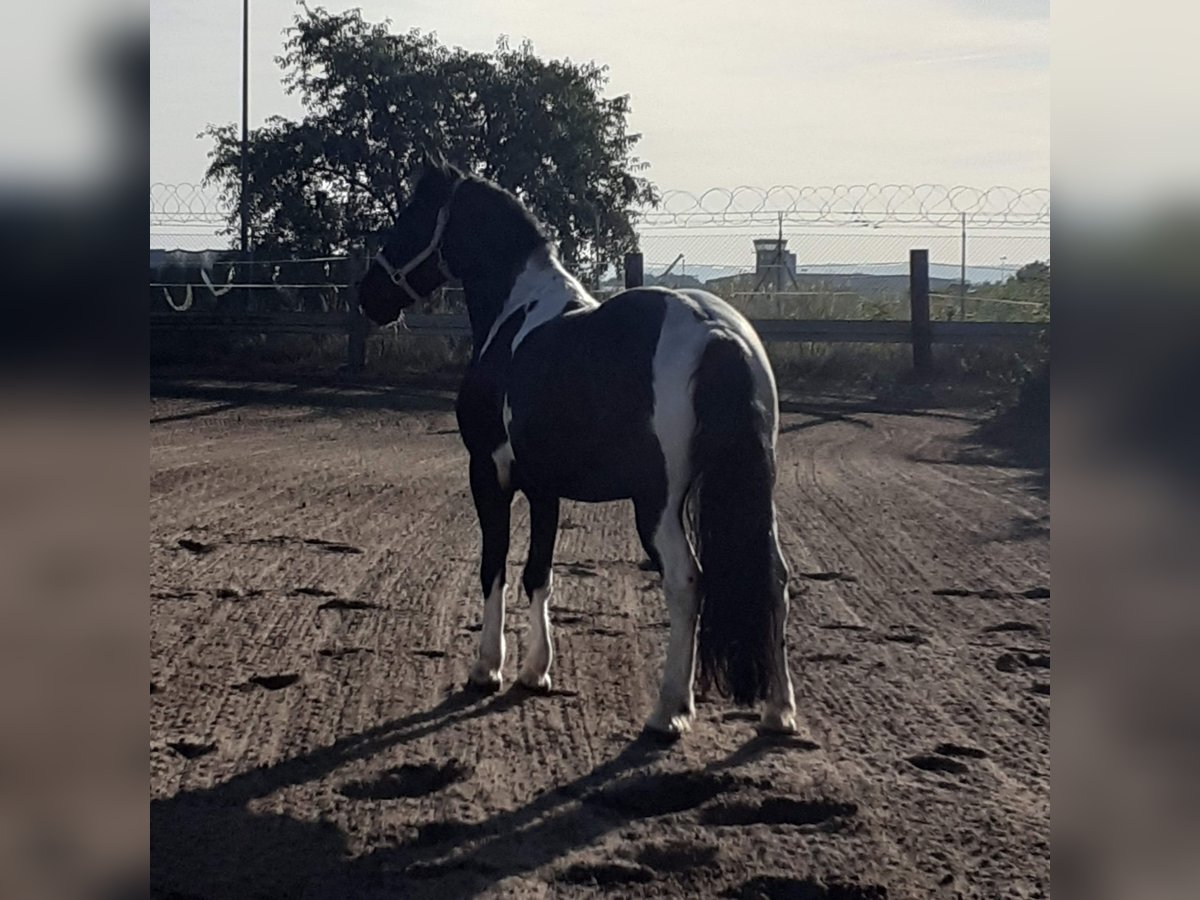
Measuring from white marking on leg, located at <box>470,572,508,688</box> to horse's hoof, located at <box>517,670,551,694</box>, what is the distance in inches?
3.6

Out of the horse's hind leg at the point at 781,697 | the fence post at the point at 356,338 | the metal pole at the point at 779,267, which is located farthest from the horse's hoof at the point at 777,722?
the metal pole at the point at 779,267

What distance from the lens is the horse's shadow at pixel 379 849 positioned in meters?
2.89

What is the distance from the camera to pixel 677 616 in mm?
3922

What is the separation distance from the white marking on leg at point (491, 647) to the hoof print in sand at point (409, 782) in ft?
2.54

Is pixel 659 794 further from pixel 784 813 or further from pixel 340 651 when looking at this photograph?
pixel 340 651

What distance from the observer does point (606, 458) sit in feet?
13.3

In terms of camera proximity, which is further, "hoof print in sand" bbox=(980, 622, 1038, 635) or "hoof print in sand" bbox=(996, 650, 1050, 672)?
"hoof print in sand" bbox=(980, 622, 1038, 635)

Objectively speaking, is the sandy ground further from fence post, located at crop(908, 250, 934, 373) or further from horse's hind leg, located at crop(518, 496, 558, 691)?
fence post, located at crop(908, 250, 934, 373)

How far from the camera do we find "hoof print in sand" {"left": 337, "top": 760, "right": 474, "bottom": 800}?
351 cm

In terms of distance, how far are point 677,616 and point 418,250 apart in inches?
87.5

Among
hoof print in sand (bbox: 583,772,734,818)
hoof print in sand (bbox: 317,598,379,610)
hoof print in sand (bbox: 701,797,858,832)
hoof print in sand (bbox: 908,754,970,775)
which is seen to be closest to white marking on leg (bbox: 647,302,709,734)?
hoof print in sand (bbox: 583,772,734,818)
